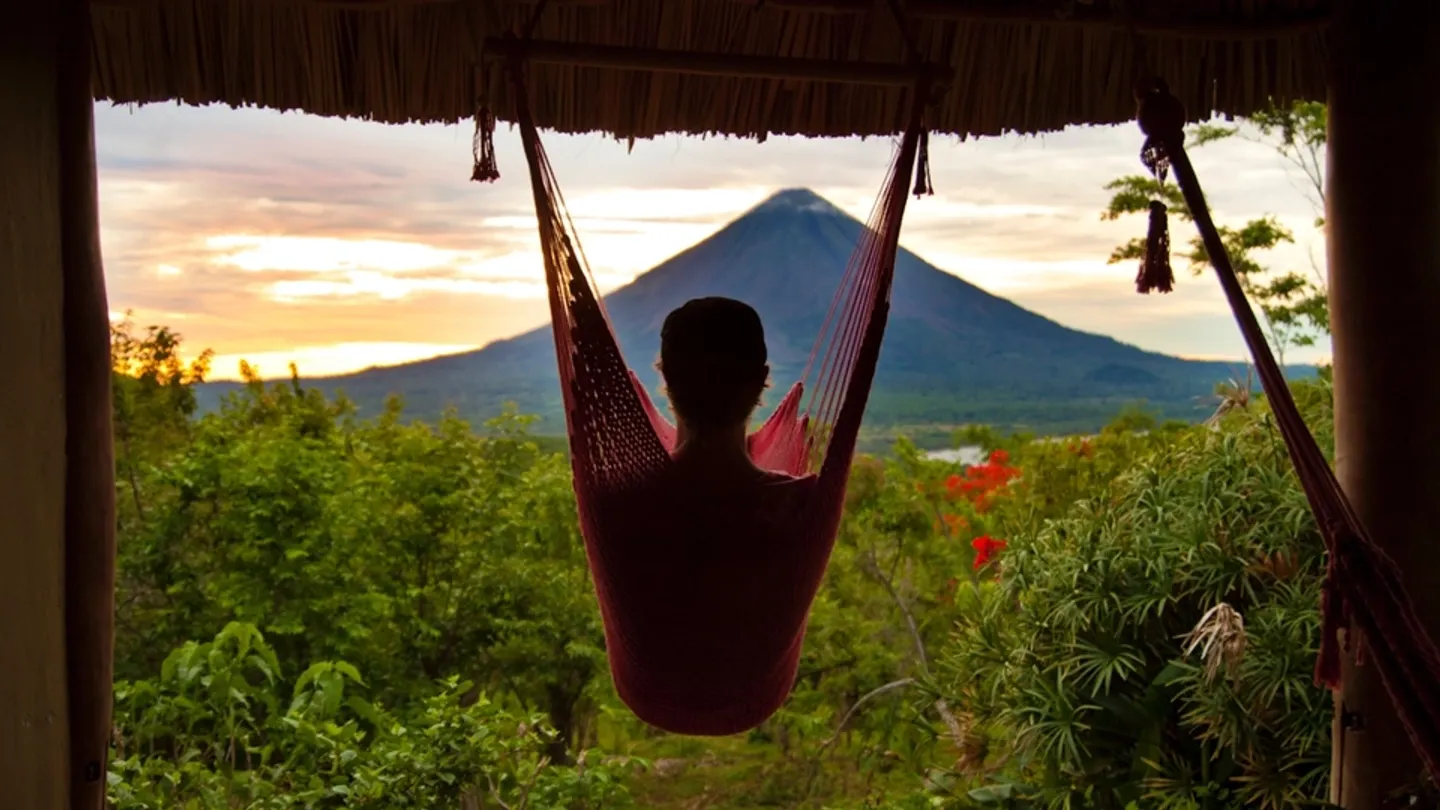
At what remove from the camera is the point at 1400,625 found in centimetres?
115

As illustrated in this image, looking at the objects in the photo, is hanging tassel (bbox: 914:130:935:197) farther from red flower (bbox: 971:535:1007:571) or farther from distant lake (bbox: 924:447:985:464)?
distant lake (bbox: 924:447:985:464)

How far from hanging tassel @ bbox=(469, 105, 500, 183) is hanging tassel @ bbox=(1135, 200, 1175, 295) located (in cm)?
88

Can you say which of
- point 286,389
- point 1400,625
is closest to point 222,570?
point 286,389

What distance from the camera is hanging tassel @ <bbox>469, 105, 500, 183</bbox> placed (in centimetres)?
148

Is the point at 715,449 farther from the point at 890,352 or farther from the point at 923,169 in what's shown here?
the point at 890,352

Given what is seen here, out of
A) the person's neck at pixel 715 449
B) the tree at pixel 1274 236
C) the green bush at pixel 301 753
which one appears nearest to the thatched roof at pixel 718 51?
the person's neck at pixel 715 449

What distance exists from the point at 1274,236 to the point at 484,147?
11.9 ft

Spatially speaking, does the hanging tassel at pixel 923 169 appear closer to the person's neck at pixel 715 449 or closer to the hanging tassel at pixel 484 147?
the person's neck at pixel 715 449

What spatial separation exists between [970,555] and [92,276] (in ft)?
12.0

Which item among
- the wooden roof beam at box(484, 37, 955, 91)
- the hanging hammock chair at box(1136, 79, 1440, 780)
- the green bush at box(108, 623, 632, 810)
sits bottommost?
the green bush at box(108, 623, 632, 810)

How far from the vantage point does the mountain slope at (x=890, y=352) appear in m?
4.01

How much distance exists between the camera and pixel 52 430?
46.1 inches

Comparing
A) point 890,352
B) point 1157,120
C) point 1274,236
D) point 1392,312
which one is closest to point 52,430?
point 1157,120

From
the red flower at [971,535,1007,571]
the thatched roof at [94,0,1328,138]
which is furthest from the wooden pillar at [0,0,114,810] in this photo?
the red flower at [971,535,1007,571]
